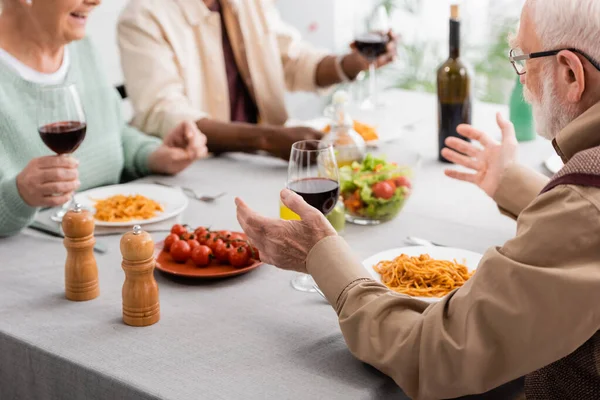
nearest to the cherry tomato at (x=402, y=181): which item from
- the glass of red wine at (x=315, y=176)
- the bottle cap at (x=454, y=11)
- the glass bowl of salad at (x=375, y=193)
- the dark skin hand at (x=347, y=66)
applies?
the glass bowl of salad at (x=375, y=193)

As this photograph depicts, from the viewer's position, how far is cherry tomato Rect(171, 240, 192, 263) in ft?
5.37

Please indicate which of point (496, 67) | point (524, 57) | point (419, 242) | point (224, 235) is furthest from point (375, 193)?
point (496, 67)

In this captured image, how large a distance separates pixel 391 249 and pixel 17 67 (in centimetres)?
119

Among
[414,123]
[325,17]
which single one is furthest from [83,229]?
[325,17]

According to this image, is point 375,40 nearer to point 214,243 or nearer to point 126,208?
point 126,208

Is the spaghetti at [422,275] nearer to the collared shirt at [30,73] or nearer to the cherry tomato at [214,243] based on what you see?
the cherry tomato at [214,243]

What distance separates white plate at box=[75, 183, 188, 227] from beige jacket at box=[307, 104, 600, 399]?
901mm

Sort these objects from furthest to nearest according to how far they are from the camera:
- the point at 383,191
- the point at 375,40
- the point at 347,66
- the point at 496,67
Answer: the point at 496,67
the point at 347,66
the point at 375,40
the point at 383,191

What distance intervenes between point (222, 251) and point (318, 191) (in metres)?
0.26

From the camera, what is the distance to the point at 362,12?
5.26m

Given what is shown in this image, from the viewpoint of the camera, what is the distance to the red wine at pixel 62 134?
1795mm

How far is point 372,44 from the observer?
2.88 meters

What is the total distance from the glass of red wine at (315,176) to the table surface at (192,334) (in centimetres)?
20

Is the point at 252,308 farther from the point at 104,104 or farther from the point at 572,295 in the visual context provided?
the point at 104,104
